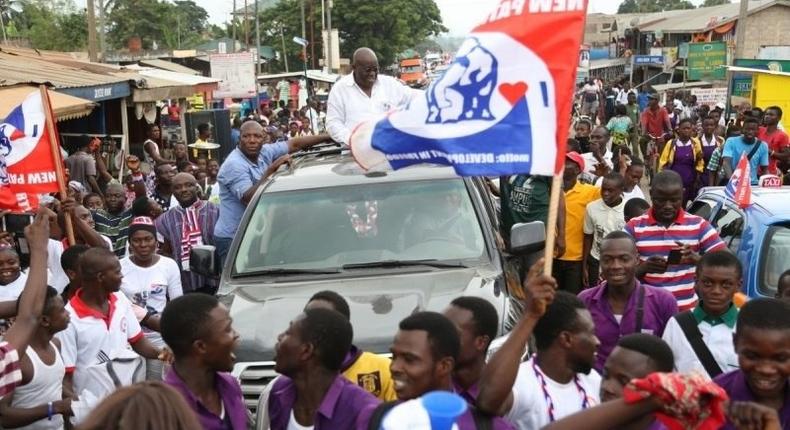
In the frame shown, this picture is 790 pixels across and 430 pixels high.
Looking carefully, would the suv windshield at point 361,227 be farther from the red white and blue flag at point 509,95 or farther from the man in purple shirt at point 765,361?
the man in purple shirt at point 765,361

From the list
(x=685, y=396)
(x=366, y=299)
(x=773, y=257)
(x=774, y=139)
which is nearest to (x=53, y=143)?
(x=366, y=299)

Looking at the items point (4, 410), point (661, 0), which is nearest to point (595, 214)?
point (4, 410)

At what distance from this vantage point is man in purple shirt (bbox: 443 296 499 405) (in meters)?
3.68

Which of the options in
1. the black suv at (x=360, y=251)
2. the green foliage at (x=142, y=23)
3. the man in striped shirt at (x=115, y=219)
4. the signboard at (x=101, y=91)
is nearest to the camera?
the black suv at (x=360, y=251)

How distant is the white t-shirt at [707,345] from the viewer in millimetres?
4270

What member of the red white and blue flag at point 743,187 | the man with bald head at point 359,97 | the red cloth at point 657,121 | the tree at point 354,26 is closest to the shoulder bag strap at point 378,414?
the red white and blue flag at point 743,187

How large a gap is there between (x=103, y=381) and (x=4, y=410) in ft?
1.89

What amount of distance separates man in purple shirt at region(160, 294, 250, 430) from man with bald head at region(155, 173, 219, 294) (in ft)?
13.3

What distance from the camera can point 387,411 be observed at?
3.10 meters

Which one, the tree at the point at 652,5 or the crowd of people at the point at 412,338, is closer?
the crowd of people at the point at 412,338

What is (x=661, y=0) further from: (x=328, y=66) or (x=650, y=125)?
(x=650, y=125)

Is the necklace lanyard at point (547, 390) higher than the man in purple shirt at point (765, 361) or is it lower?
lower

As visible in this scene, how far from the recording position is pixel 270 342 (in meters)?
5.18

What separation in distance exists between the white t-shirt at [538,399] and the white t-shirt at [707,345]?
715mm
